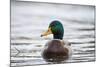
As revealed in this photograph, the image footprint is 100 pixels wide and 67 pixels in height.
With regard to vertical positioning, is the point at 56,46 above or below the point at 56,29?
below

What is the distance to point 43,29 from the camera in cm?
246

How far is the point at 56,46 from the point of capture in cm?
254

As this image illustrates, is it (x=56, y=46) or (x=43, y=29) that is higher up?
(x=43, y=29)

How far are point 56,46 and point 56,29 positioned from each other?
205 millimetres

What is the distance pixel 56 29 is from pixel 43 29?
0.17 metres

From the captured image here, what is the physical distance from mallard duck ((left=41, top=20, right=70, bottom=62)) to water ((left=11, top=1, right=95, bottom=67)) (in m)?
0.05

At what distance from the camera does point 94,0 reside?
2.76m

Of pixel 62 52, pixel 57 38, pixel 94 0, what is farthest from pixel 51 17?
pixel 94 0

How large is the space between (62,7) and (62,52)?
0.55 meters

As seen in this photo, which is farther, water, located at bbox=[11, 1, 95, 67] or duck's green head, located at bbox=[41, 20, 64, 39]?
duck's green head, located at bbox=[41, 20, 64, 39]

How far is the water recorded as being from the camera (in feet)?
7.64

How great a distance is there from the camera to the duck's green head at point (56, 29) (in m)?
2.50
